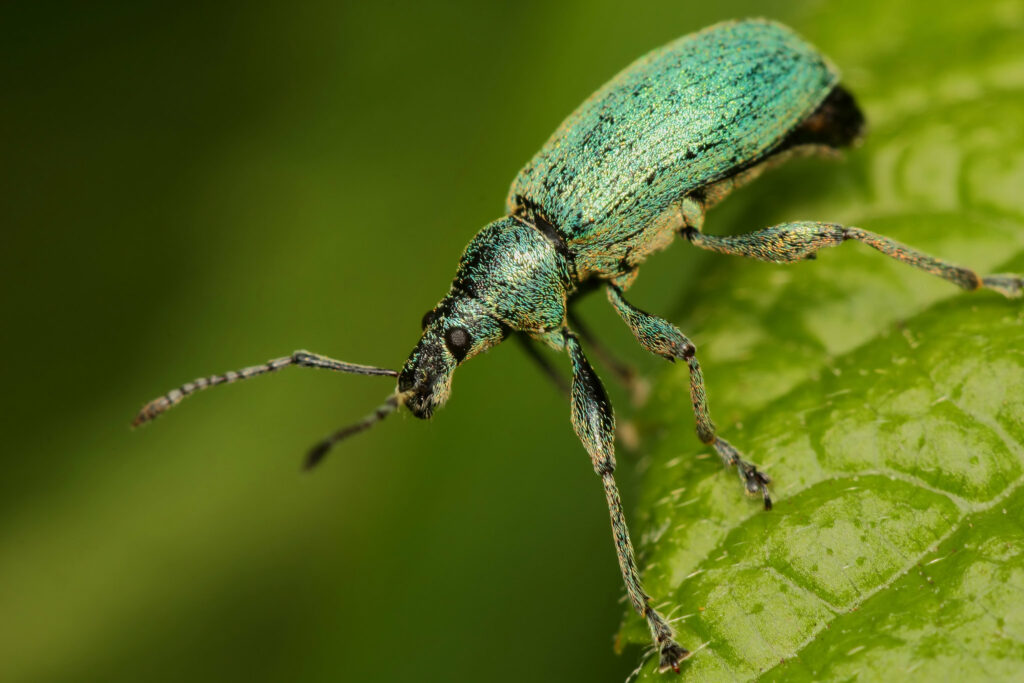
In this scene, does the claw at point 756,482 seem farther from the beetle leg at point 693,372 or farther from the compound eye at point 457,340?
the compound eye at point 457,340

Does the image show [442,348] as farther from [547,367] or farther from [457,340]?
[547,367]

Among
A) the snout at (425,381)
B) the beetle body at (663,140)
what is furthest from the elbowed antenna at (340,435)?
the beetle body at (663,140)

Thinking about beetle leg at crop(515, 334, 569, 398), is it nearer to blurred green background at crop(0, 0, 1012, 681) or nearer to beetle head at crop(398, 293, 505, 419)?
beetle head at crop(398, 293, 505, 419)

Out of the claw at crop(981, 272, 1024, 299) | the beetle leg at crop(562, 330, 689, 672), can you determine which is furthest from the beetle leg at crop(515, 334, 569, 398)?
the claw at crop(981, 272, 1024, 299)

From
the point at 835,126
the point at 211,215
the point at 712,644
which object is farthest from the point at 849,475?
the point at 211,215

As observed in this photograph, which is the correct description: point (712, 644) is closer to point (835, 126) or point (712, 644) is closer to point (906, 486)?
point (906, 486)

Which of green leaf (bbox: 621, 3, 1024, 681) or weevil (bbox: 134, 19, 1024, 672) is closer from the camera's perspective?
green leaf (bbox: 621, 3, 1024, 681)

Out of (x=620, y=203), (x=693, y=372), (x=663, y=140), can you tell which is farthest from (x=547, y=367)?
(x=663, y=140)
